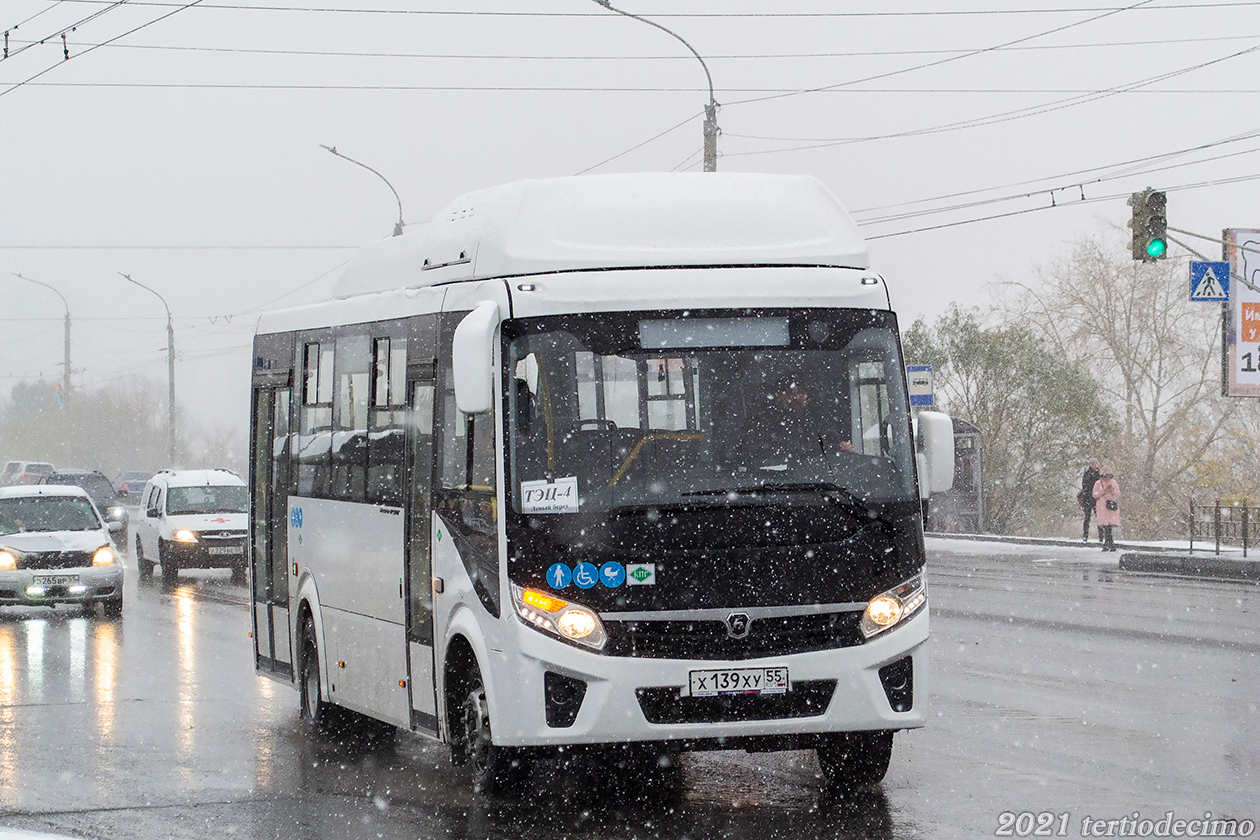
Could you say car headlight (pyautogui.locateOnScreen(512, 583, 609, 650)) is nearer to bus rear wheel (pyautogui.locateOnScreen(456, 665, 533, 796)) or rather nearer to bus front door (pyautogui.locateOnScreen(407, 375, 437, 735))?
bus rear wheel (pyautogui.locateOnScreen(456, 665, 533, 796))

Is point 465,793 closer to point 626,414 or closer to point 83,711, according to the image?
point 626,414

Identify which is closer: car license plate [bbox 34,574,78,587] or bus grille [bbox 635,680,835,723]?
bus grille [bbox 635,680,835,723]

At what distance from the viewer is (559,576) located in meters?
7.98

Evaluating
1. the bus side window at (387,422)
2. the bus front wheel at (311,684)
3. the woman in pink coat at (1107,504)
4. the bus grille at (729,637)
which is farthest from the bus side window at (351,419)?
the woman in pink coat at (1107,504)

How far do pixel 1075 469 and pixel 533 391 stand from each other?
41.9 meters

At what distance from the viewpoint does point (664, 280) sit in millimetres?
Result: 8531

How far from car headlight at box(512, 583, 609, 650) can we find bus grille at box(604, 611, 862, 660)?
2.0 inches

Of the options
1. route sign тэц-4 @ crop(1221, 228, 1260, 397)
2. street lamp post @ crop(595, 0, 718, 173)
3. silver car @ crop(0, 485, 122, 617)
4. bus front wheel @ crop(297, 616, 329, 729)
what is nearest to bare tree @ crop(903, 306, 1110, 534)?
route sign тэц-4 @ crop(1221, 228, 1260, 397)

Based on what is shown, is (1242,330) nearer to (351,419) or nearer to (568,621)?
(351,419)

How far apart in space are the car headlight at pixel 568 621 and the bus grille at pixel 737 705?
31 cm

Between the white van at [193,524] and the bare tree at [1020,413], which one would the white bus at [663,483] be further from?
the bare tree at [1020,413]

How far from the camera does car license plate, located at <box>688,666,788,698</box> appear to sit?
314 inches

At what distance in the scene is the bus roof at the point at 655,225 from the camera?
28.7 feet

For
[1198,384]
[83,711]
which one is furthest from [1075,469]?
[83,711]
